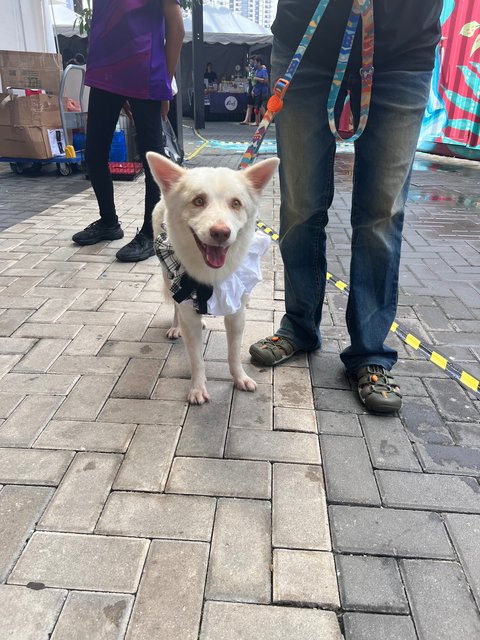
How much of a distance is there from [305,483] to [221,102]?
71.6 feet

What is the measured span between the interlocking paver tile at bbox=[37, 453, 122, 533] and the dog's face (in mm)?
885

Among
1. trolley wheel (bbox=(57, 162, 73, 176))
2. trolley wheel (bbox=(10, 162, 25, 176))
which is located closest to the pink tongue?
trolley wheel (bbox=(57, 162, 73, 176))

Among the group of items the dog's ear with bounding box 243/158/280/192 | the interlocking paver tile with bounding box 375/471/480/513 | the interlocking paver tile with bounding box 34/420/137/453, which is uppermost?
the dog's ear with bounding box 243/158/280/192

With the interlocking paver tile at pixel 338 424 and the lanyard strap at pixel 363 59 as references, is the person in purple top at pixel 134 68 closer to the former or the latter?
the lanyard strap at pixel 363 59

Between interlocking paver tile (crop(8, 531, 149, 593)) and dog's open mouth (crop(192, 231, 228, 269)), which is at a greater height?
dog's open mouth (crop(192, 231, 228, 269))

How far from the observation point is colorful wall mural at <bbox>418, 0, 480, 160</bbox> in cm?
992

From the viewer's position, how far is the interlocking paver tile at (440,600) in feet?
4.35

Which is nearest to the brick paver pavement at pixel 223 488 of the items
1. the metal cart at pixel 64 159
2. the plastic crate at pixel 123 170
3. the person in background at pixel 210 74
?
the plastic crate at pixel 123 170

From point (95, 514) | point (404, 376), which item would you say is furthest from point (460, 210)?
point (95, 514)

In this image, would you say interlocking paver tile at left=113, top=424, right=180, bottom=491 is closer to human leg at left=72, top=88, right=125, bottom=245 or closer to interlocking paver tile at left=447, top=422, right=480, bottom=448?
interlocking paver tile at left=447, top=422, right=480, bottom=448

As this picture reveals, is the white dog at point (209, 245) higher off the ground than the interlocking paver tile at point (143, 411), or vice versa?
the white dog at point (209, 245)

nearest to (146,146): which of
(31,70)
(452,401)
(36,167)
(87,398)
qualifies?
(87,398)

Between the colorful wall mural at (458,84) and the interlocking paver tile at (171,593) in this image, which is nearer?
the interlocking paver tile at (171,593)

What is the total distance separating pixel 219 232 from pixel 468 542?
1.39m
